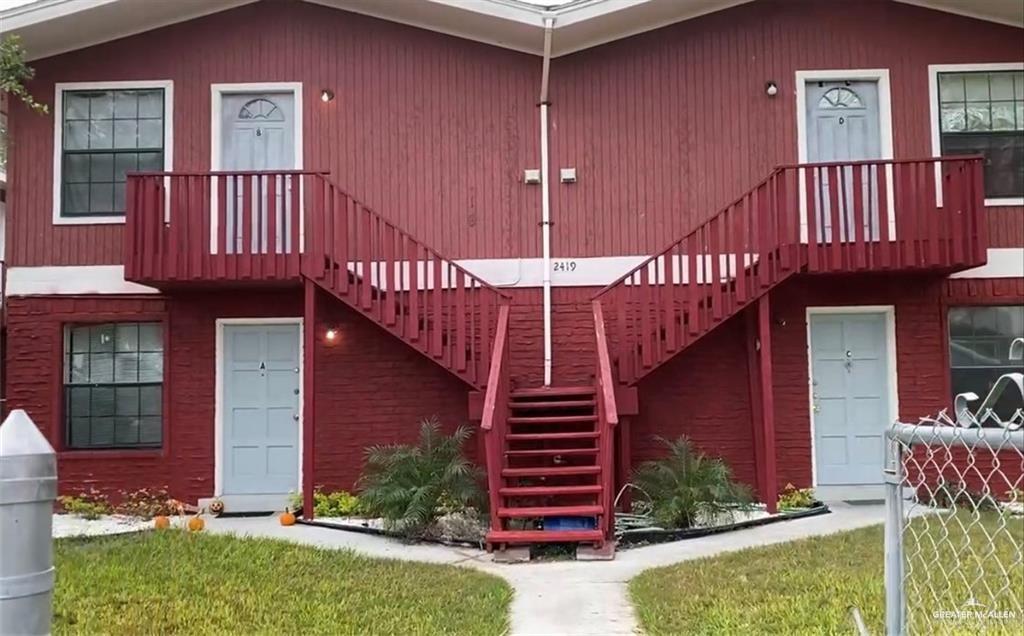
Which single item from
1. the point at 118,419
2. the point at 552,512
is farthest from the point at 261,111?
the point at 552,512

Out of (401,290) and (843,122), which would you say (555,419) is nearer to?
(401,290)

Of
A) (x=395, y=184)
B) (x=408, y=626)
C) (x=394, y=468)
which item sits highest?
(x=395, y=184)

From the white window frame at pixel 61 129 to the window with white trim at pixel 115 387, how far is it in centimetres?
118

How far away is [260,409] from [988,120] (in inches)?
345

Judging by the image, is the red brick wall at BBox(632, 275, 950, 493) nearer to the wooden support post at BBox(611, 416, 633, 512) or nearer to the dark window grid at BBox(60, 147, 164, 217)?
the wooden support post at BBox(611, 416, 633, 512)

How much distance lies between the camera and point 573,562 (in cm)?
673

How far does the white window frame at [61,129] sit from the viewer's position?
9.52m

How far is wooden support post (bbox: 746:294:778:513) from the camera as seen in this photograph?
859 centimetres

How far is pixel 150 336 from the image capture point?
9.61 m

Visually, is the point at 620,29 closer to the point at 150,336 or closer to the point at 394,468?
the point at 394,468

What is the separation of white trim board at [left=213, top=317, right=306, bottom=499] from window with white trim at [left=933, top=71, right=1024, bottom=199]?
7529mm

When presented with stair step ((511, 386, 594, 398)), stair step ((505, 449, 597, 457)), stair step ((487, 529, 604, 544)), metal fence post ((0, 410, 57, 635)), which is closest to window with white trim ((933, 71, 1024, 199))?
stair step ((511, 386, 594, 398))

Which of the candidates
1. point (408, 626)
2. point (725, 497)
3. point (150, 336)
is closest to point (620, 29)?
point (725, 497)

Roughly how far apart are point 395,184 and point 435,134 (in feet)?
2.40
